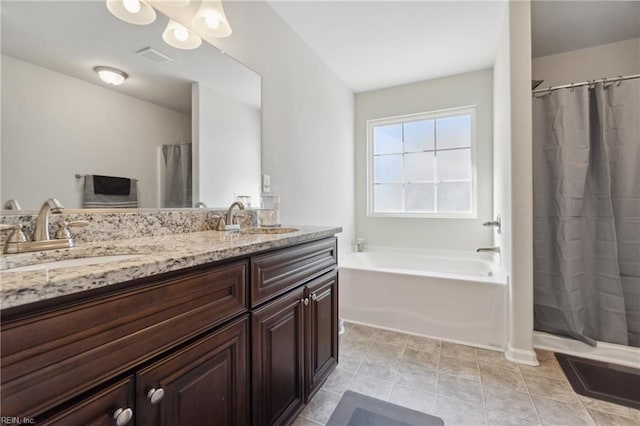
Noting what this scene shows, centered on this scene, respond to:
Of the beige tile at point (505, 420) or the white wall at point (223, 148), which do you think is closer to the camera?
the beige tile at point (505, 420)

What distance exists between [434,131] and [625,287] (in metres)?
2.09

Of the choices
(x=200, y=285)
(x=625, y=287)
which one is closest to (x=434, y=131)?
(x=625, y=287)

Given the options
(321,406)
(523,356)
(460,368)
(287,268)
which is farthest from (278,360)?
(523,356)

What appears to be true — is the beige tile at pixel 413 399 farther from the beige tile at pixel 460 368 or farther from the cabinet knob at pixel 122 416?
the cabinet knob at pixel 122 416

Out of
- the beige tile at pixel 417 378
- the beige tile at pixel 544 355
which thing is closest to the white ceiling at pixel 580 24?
the beige tile at pixel 544 355

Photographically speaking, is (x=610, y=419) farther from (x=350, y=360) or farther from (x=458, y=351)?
(x=350, y=360)

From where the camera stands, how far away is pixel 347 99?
3.34 metres

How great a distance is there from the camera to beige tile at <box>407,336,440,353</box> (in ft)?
6.61

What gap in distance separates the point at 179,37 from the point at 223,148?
1.89 feet

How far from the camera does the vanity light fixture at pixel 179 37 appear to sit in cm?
136

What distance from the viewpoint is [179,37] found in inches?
55.6

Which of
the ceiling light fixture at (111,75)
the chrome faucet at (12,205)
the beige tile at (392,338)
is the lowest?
the beige tile at (392,338)

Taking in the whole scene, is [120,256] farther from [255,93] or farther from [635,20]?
[635,20]

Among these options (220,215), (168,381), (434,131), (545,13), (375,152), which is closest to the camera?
(168,381)
